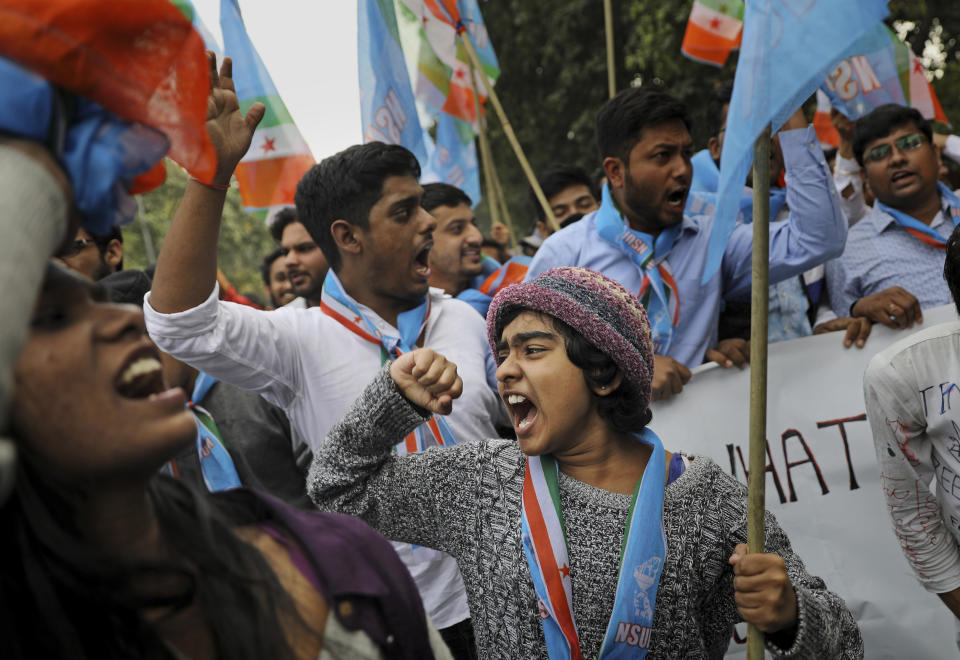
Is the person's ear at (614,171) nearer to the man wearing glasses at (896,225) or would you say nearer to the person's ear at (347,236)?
the man wearing glasses at (896,225)

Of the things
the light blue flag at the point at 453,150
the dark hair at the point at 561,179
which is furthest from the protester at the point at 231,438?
the dark hair at the point at 561,179

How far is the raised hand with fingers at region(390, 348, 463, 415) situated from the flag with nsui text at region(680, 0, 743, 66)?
4.64 meters

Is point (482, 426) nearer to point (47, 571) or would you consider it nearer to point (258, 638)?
point (258, 638)

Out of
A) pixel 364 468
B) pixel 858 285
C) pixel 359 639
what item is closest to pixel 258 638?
pixel 359 639

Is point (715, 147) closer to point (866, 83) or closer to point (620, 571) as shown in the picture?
point (866, 83)

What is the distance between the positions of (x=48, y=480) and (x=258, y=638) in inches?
15.3

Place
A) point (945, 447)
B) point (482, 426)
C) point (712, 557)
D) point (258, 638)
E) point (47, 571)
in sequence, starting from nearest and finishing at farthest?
point (47, 571), point (258, 638), point (712, 557), point (945, 447), point (482, 426)

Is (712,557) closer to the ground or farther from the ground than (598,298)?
closer to the ground

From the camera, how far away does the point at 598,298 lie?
2404 millimetres

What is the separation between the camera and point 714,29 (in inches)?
239

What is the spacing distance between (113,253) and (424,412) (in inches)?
88.5

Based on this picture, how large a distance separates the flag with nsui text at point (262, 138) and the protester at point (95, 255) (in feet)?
4.05

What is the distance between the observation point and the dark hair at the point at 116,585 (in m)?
1.10

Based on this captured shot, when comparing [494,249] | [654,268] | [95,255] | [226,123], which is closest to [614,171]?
[654,268]
